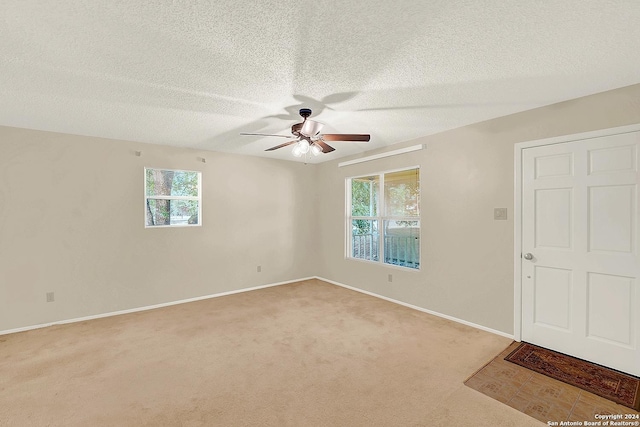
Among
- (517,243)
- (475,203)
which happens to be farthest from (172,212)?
(517,243)

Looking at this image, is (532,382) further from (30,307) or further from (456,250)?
(30,307)

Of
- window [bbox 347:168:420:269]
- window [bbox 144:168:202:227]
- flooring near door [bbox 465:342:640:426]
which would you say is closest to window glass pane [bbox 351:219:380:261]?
window [bbox 347:168:420:269]

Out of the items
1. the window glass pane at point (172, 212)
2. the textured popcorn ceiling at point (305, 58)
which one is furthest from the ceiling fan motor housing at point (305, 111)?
the window glass pane at point (172, 212)

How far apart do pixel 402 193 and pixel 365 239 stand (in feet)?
4.04

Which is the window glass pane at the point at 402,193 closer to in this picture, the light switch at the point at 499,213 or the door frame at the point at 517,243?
the light switch at the point at 499,213

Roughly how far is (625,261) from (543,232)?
2.04 ft

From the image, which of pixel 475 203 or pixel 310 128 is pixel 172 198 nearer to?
pixel 310 128

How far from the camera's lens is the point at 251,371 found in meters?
2.46

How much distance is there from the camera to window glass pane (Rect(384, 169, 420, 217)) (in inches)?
168

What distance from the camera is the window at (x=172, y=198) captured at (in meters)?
4.29

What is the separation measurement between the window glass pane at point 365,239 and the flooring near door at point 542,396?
2.61 meters

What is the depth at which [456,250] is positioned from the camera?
360 centimetres

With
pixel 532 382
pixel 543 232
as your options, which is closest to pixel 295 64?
pixel 543 232

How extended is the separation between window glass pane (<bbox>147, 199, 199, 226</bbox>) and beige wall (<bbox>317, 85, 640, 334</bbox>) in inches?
132
